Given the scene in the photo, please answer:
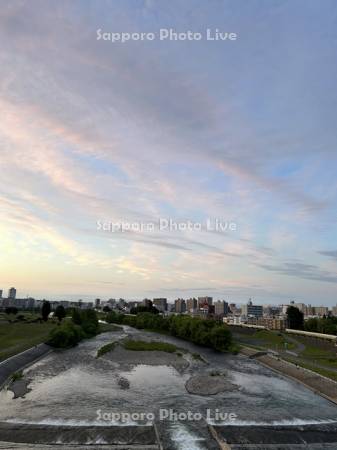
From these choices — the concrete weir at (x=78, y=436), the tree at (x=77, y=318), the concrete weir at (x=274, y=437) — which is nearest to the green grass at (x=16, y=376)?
the concrete weir at (x=78, y=436)

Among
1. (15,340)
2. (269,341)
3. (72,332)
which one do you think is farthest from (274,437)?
(269,341)

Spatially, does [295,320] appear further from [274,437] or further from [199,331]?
[274,437]

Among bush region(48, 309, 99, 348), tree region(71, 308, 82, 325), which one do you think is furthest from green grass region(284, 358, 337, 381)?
tree region(71, 308, 82, 325)

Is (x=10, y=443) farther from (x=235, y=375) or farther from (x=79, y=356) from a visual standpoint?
(x=79, y=356)

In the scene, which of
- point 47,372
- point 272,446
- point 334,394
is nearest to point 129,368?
point 47,372

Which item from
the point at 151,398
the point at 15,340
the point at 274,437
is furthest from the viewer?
the point at 15,340
